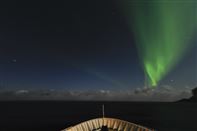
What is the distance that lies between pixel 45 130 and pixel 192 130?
49.9 metres

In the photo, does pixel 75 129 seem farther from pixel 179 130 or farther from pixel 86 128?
pixel 179 130

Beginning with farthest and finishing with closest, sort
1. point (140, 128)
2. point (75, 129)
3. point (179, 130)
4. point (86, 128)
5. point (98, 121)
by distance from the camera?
point (179, 130), point (98, 121), point (86, 128), point (75, 129), point (140, 128)

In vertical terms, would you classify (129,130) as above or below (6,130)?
above

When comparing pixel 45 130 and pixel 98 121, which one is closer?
pixel 98 121

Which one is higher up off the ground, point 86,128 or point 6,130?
point 86,128

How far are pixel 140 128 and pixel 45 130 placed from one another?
53.2 m

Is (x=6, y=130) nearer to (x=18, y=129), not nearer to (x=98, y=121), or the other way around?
(x=18, y=129)

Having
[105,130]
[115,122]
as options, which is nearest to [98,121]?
[115,122]

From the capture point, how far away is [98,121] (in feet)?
97.9

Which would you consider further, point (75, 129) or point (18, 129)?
point (18, 129)

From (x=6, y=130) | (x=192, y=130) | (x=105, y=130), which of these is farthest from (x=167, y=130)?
(x=6, y=130)

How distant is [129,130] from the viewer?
2447cm

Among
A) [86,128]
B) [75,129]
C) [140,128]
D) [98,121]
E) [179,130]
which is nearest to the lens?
[140,128]

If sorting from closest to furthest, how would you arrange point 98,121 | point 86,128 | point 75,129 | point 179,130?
point 75,129
point 86,128
point 98,121
point 179,130
